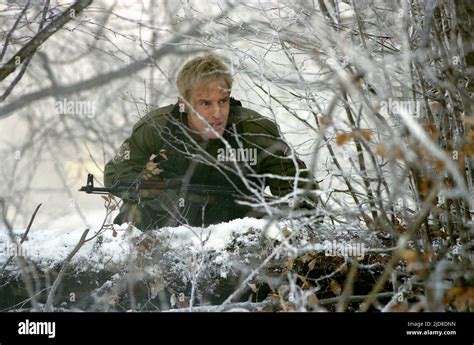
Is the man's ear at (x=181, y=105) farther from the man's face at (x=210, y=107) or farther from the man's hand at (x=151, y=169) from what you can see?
the man's hand at (x=151, y=169)

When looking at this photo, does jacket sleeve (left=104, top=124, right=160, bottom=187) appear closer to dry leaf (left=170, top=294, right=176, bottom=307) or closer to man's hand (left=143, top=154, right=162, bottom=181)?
man's hand (left=143, top=154, right=162, bottom=181)

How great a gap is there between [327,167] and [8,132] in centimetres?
160

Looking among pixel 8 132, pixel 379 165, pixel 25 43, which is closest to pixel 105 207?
pixel 8 132

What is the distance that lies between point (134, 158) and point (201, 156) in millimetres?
351

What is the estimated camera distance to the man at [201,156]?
154 inches

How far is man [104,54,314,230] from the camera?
12.8 ft

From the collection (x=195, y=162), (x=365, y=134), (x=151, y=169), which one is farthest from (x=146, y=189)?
(x=365, y=134)

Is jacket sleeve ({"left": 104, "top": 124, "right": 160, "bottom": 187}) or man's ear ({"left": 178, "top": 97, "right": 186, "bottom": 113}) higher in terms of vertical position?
man's ear ({"left": 178, "top": 97, "right": 186, "bottom": 113})

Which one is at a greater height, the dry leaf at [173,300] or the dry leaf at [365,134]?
the dry leaf at [365,134]

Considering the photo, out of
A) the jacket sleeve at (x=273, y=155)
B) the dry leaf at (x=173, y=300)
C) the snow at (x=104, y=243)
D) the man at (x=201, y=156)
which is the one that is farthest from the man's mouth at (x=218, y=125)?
the dry leaf at (x=173, y=300)

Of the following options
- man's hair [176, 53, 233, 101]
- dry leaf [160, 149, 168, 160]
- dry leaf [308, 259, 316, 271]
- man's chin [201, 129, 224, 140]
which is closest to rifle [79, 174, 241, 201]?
dry leaf [160, 149, 168, 160]

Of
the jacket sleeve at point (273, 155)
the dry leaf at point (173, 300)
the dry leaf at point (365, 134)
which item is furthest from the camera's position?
the dry leaf at point (173, 300)
